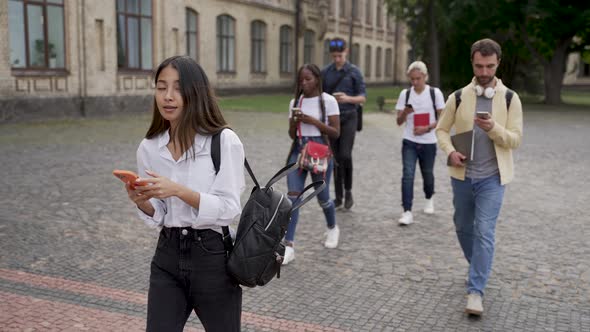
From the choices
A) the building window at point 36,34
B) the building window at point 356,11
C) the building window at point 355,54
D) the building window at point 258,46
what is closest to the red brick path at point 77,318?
the building window at point 36,34

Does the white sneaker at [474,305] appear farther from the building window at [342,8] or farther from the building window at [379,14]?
the building window at [379,14]

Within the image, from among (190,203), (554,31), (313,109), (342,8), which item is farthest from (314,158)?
(342,8)

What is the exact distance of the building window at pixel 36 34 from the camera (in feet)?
61.3

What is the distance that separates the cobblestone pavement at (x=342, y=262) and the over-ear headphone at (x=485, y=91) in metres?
1.52

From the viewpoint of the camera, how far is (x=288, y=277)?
5391mm

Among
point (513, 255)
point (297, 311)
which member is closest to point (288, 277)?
point (297, 311)

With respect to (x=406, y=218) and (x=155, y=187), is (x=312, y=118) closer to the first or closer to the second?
(x=406, y=218)

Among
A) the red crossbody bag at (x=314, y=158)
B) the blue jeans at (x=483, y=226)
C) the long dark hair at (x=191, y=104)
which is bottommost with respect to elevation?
the blue jeans at (x=483, y=226)

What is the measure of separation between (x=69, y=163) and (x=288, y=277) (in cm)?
707

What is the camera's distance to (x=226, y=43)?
109ft

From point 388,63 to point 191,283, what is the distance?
2322 inches

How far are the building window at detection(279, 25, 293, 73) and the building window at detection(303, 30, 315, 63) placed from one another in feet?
5.56

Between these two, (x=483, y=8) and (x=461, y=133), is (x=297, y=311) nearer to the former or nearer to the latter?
(x=461, y=133)

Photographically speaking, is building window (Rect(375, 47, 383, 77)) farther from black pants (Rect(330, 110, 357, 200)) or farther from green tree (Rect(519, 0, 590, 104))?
black pants (Rect(330, 110, 357, 200))
